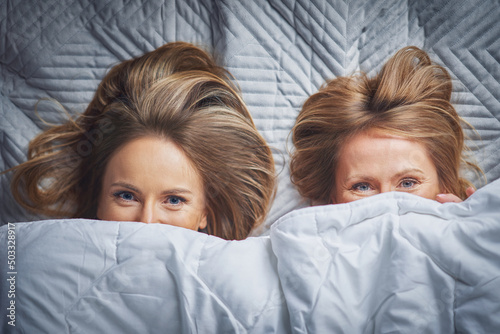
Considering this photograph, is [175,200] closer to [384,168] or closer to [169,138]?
[169,138]

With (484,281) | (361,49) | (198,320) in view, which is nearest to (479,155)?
(361,49)

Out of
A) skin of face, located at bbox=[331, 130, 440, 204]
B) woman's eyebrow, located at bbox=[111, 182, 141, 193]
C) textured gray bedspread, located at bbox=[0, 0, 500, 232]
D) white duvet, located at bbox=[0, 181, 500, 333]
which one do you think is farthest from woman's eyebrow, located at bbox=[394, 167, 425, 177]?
woman's eyebrow, located at bbox=[111, 182, 141, 193]

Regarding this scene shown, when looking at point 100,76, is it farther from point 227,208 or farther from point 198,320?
point 198,320

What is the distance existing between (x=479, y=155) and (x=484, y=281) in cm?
51

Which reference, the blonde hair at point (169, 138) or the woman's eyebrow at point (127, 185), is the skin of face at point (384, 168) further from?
the woman's eyebrow at point (127, 185)

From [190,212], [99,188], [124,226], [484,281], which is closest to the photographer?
[484,281]

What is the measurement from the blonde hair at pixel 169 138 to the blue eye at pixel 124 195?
0.11 meters

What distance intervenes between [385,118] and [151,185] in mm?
495

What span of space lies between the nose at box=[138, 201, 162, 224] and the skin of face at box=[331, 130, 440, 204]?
1.23 ft

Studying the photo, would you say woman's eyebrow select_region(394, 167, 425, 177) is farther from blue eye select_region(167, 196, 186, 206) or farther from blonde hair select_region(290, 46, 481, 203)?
blue eye select_region(167, 196, 186, 206)

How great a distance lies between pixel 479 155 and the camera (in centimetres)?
105

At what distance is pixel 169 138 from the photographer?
3.07 ft

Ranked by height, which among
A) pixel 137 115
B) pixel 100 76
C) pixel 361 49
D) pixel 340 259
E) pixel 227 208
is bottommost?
pixel 340 259

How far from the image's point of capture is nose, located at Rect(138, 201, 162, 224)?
0.86 metres
